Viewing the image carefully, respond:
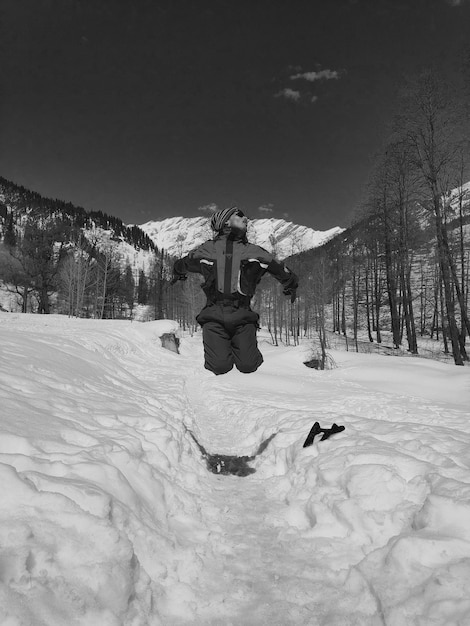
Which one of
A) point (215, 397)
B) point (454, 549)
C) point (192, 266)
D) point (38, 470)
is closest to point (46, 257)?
point (215, 397)

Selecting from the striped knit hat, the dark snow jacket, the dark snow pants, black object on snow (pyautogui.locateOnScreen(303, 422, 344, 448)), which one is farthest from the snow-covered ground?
the striped knit hat

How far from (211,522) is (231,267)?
297 centimetres

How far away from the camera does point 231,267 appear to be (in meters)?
4.41

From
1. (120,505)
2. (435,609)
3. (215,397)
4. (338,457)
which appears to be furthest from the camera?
(215,397)

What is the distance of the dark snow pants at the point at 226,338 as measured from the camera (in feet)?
14.6

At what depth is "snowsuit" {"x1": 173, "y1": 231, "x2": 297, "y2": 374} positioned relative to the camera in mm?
4426

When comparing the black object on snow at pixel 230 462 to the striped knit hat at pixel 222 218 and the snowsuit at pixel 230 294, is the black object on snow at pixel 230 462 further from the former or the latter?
the striped knit hat at pixel 222 218

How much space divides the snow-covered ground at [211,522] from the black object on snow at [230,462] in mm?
134

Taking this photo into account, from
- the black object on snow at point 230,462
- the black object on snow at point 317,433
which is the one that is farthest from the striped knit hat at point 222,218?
the black object on snow at point 230,462

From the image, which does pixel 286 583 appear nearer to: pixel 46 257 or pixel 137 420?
pixel 137 420

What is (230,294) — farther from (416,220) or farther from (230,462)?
(416,220)

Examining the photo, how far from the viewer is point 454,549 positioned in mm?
1850

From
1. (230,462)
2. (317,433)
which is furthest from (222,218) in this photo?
(230,462)

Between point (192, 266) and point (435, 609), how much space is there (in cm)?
405
